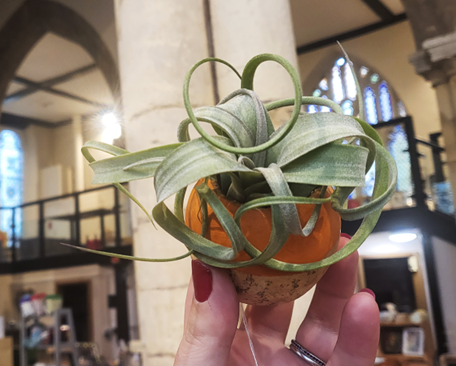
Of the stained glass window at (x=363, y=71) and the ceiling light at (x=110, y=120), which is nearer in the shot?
the ceiling light at (x=110, y=120)

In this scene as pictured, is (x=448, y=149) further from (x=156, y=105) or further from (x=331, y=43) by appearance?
(x=331, y=43)

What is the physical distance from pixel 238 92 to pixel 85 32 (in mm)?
3903

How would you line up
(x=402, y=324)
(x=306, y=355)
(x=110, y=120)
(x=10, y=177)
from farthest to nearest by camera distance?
(x=10, y=177) < (x=402, y=324) < (x=110, y=120) < (x=306, y=355)

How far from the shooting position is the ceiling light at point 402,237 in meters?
4.51

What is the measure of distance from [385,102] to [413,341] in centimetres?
404

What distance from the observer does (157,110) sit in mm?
1005

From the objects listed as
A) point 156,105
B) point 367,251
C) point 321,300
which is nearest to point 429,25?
point 367,251

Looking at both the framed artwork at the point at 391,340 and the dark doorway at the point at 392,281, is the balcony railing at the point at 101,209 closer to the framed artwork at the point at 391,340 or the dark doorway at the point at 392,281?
the dark doorway at the point at 392,281

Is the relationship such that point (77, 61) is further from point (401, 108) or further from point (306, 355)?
point (401, 108)

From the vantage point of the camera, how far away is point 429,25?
11.0ft

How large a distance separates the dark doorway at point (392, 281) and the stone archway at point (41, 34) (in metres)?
3.67

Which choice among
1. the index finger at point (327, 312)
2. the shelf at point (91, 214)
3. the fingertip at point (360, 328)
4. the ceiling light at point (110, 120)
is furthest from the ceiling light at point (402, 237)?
the fingertip at point (360, 328)

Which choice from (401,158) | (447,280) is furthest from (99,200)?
(447,280)

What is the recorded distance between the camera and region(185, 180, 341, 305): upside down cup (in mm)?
346
